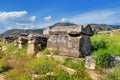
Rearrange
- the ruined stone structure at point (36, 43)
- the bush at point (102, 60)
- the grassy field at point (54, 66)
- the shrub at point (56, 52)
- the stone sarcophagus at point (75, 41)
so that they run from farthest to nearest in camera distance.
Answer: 1. the ruined stone structure at point (36, 43)
2. the shrub at point (56, 52)
3. the stone sarcophagus at point (75, 41)
4. the grassy field at point (54, 66)
5. the bush at point (102, 60)

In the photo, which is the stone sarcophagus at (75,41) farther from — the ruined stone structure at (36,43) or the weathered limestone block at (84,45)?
the ruined stone structure at (36,43)

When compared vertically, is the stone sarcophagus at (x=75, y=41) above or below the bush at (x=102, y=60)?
above

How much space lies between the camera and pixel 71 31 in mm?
16125

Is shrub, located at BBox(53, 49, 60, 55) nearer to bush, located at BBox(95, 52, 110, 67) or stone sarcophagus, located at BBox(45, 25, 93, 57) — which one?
stone sarcophagus, located at BBox(45, 25, 93, 57)

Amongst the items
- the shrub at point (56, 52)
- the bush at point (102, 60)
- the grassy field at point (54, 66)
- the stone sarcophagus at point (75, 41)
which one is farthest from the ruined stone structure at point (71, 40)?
the bush at point (102, 60)

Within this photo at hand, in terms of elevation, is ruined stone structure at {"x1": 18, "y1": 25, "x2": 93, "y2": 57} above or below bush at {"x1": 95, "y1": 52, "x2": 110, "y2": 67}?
above

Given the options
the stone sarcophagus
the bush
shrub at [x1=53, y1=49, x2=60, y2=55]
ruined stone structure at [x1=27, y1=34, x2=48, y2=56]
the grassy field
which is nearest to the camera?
the bush

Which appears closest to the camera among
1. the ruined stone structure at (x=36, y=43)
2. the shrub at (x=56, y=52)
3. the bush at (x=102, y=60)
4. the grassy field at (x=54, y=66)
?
the bush at (x=102, y=60)

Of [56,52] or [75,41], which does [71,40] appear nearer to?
[75,41]

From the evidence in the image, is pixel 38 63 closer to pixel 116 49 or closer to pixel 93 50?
pixel 93 50

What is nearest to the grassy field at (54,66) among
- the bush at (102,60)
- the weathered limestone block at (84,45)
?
the bush at (102,60)

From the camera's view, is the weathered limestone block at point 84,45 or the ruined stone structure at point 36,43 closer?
the weathered limestone block at point 84,45

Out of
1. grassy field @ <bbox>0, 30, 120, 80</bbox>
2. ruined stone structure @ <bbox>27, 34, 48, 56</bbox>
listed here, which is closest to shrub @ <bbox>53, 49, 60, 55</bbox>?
grassy field @ <bbox>0, 30, 120, 80</bbox>

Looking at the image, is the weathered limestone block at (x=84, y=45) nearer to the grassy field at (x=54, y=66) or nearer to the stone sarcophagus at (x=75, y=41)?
the stone sarcophagus at (x=75, y=41)
